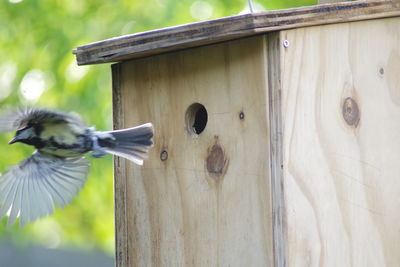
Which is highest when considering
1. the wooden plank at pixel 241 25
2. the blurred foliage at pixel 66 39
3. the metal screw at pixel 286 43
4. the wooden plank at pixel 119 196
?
the blurred foliage at pixel 66 39

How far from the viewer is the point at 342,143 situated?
2701 millimetres

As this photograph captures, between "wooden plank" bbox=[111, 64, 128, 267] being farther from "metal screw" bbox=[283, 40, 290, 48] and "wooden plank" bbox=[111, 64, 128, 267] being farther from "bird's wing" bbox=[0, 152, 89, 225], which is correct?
"metal screw" bbox=[283, 40, 290, 48]

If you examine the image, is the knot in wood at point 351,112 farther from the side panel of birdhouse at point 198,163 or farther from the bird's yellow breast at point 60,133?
the bird's yellow breast at point 60,133

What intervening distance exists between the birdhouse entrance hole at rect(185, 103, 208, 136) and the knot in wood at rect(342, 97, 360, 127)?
20.1 inches

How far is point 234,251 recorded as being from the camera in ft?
9.01

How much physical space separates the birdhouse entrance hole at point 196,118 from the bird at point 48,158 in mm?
162

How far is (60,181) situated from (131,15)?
263 centimetres

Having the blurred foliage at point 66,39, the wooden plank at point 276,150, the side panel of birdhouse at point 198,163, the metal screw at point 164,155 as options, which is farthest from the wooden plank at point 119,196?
the blurred foliage at point 66,39

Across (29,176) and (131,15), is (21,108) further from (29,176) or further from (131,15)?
(131,15)

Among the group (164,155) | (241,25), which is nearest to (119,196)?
(164,155)

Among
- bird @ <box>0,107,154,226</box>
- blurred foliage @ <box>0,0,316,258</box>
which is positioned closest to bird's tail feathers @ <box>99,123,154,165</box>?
bird @ <box>0,107,154,226</box>

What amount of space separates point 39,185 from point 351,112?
4.18 ft

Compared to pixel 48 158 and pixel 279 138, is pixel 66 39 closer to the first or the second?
pixel 48 158

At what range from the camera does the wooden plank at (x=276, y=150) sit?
256cm
